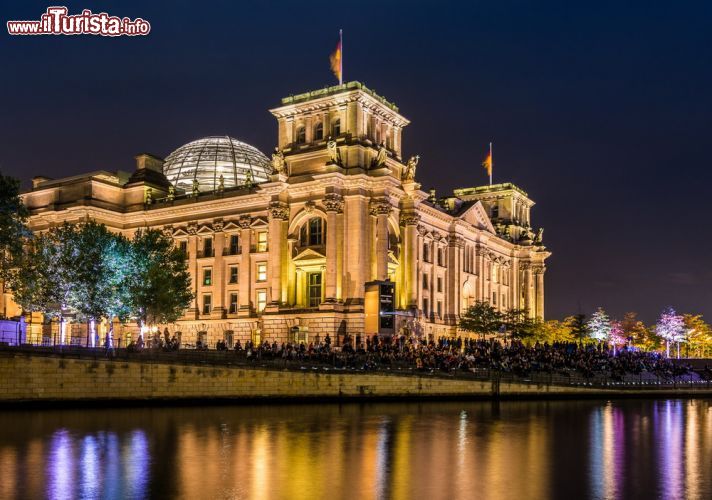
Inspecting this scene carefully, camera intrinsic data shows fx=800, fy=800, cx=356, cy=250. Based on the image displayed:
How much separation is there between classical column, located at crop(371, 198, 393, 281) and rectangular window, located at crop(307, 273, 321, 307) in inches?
240

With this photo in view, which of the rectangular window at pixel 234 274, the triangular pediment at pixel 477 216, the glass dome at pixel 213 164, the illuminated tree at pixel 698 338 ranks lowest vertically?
the illuminated tree at pixel 698 338

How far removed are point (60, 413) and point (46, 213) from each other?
55.7 metres

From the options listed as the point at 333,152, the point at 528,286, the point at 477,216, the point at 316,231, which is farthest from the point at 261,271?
the point at 528,286

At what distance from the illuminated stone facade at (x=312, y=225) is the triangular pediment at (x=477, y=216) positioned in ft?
1.08

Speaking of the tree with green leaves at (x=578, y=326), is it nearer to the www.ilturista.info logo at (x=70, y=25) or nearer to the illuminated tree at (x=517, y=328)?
the illuminated tree at (x=517, y=328)

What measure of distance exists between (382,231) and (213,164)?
133ft

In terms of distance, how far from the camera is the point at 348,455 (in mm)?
23297

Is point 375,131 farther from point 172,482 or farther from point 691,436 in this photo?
point 172,482

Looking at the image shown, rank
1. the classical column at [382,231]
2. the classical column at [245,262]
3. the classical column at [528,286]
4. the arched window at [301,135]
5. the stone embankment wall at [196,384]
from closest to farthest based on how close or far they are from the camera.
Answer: the stone embankment wall at [196,384] < the classical column at [382,231] < the arched window at [301,135] < the classical column at [245,262] < the classical column at [528,286]

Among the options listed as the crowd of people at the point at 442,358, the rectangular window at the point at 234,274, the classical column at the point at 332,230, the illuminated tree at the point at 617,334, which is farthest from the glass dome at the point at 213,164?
the illuminated tree at the point at 617,334

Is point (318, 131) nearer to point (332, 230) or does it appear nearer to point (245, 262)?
point (332, 230)

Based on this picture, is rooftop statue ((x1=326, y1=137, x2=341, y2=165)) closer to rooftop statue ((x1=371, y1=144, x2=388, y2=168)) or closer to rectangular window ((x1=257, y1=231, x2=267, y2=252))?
rooftop statue ((x1=371, y1=144, x2=388, y2=168))

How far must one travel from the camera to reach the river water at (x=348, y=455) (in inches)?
704

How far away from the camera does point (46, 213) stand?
290ft
